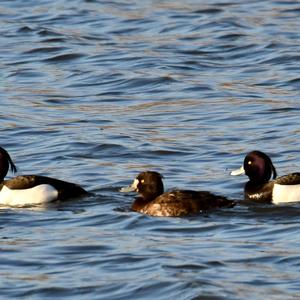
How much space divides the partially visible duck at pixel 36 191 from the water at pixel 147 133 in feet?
0.54

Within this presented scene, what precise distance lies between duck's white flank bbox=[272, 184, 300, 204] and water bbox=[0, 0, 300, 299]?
0.15 metres

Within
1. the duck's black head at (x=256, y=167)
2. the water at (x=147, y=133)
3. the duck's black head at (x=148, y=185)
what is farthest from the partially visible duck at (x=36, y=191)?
the duck's black head at (x=256, y=167)

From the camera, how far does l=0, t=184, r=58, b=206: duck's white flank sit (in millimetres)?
13578

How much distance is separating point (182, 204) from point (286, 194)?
1.17 meters

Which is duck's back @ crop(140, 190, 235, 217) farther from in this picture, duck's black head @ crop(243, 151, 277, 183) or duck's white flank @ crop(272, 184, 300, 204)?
duck's black head @ crop(243, 151, 277, 183)

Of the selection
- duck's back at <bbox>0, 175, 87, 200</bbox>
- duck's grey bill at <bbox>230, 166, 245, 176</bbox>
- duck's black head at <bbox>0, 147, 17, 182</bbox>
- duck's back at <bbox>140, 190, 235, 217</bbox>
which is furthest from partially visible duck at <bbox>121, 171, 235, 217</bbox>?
duck's black head at <bbox>0, 147, 17, 182</bbox>

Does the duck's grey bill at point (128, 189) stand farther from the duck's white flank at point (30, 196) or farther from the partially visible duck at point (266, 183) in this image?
the partially visible duck at point (266, 183)

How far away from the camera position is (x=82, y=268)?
35.2ft

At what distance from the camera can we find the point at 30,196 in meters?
13.7

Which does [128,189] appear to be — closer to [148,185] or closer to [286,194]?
[148,185]

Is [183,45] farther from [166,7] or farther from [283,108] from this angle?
[283,108]

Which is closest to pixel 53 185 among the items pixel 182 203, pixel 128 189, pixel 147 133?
pixel 128 189

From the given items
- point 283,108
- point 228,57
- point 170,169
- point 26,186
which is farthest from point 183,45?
point 26,186

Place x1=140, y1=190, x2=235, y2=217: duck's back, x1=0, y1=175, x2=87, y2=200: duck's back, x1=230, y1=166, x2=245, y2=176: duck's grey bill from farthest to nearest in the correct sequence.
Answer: x1=230, y1=166, x2=245, y2=176: duck's grey bill
x1=0, y1=175, x2=87, y2=200: duck's back
x1=140, y1=190, x2=235, y2=217: duck's back
